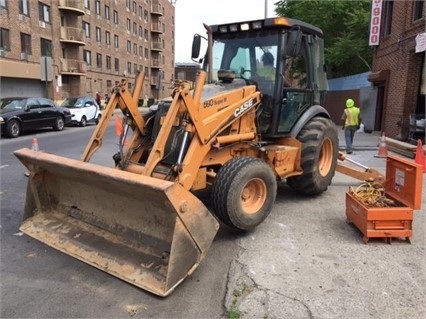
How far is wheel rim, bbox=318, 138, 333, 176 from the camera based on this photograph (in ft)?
24.2

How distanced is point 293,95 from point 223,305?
382 cm

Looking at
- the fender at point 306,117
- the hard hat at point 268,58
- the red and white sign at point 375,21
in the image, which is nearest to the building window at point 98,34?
the red and white sign at point 375,21

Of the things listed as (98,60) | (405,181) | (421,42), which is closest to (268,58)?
(405,181)

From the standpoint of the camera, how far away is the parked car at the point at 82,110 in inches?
896

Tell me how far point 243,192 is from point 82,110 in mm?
19766

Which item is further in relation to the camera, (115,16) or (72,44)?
(115,16)

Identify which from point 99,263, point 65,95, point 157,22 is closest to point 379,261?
point 99,263

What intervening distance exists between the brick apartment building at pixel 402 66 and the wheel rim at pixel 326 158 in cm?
863

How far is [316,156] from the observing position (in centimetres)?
670

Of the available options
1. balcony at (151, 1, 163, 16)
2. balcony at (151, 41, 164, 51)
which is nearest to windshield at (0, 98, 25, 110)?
balcony at (151, 41, 164, 51)

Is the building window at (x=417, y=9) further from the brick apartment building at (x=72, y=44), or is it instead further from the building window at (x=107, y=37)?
the building window at (x=107, y=37)

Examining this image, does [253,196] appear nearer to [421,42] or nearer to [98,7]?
[421,42]

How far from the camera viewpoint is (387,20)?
60.8ft

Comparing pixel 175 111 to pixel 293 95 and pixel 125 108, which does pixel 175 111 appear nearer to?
pixel 125 108
